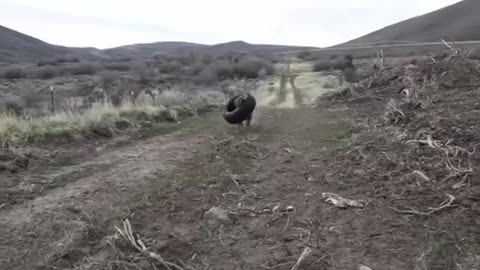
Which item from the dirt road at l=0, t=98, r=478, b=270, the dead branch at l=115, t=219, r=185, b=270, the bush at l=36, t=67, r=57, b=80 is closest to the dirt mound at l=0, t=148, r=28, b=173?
the dirt road at l=0, t=98, r=478, b=270

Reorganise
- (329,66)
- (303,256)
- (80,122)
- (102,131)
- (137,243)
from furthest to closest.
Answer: (329,66), (80,122), (102,131), (137,243), (303,256)

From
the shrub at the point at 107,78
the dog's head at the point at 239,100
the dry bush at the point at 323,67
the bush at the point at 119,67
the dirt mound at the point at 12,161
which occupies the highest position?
the dog's head at the point at 239,100

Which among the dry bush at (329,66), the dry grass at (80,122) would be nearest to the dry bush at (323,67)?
the dry bush at (329,66)

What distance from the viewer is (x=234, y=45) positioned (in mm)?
102938

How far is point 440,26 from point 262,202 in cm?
7200

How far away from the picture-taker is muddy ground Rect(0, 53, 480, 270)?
428 cm

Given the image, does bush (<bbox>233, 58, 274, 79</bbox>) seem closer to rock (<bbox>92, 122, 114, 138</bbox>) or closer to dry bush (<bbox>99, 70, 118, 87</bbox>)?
dry bush (<bbox>99, 70, 118, 87</bbox>)

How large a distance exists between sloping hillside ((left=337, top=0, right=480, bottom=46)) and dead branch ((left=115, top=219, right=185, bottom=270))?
5530 centimetres

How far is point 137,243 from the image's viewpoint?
4.57m

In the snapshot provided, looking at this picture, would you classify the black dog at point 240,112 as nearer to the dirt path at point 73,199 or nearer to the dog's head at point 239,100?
the dog's head at point 239,100

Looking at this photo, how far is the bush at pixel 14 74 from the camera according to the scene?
3444cm

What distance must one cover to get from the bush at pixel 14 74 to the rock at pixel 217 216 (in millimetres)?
32397

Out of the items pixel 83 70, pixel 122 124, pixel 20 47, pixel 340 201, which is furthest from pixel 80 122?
pixel 20 47

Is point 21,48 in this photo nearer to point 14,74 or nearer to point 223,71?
point 14,74
